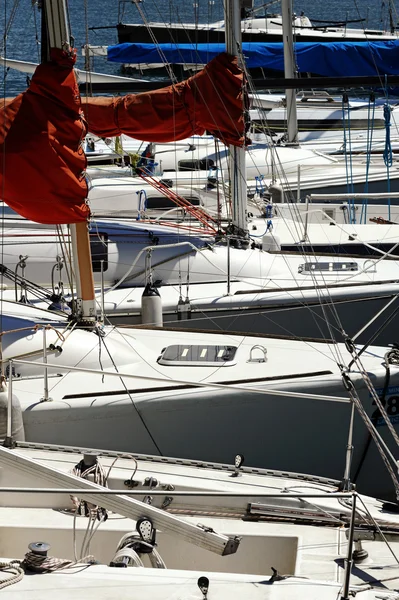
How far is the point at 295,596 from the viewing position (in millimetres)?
5289

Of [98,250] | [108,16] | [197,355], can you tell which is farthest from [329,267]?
[108,16]

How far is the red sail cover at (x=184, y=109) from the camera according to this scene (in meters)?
11.8

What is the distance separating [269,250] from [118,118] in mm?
2738

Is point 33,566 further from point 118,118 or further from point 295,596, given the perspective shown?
point 118,118

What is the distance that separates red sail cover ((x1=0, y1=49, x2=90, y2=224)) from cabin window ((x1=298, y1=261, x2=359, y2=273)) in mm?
4162

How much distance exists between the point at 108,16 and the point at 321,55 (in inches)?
2166


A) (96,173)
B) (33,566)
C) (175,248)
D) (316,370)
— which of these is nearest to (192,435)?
(316,370)

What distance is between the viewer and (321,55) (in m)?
24.0

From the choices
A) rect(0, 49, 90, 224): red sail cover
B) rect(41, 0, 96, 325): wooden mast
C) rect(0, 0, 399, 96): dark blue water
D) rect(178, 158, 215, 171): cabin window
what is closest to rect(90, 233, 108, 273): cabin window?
rect(41, 0, 96, 325): wooden mast

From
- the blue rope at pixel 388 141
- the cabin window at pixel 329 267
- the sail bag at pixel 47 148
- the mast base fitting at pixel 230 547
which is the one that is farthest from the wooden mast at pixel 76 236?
the blue rope at pixel 388 141

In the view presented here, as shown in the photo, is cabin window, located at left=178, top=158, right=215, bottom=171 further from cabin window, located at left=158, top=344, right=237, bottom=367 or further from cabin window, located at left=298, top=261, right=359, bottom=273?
cabin window, located at left=158, top=344, right=237, bottom=367

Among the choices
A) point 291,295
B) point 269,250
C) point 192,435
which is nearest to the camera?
point 192,435

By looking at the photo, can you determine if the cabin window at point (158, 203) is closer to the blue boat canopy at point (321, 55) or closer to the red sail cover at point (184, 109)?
the red sail cover at point (184, 109)

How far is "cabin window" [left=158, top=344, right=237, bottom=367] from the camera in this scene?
920 cm
